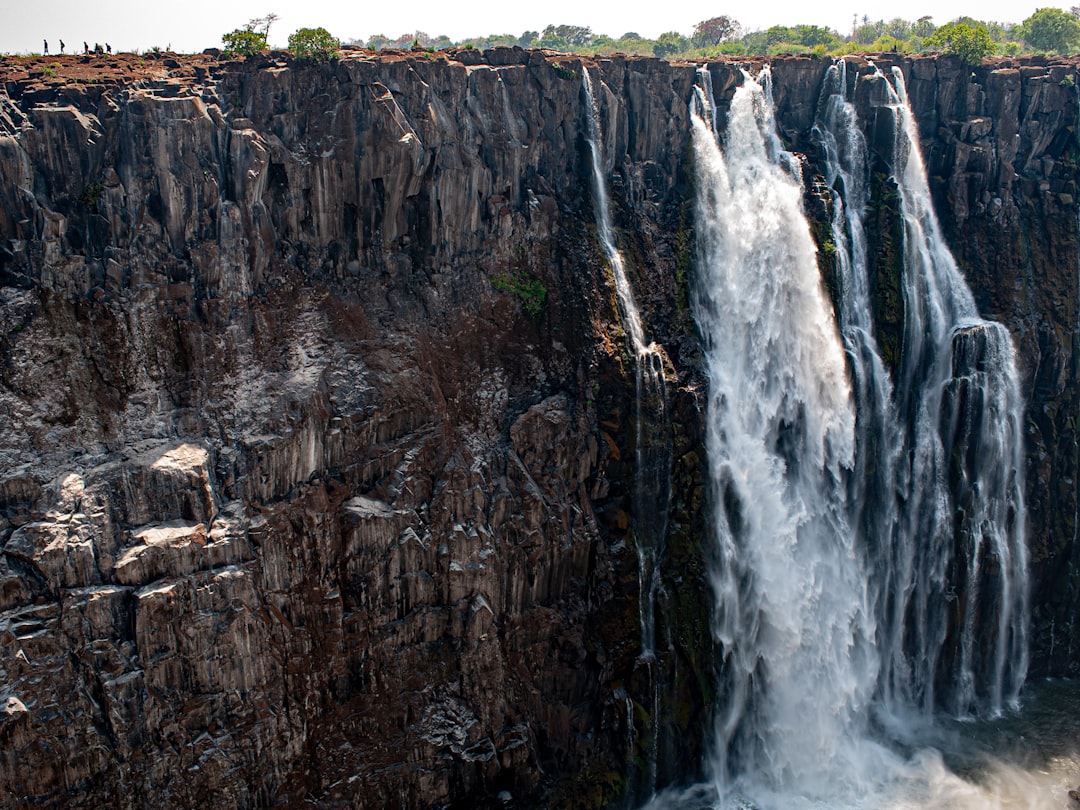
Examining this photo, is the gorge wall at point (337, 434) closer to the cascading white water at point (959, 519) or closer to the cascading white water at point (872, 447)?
the cascading white water at point (872, 447)

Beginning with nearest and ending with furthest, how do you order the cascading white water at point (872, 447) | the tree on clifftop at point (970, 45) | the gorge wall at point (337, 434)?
1. the gorge wall at point (337, 434)
2. the cascading white water at point (872, 447)
3. the tree on clifftop at point (970, 45)

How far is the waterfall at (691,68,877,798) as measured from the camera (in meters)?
31.1

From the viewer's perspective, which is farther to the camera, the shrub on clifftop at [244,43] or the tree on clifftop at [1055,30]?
the tree on clifftop at [1055,30]

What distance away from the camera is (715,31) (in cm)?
6919

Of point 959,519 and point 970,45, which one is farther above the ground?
point 970,45

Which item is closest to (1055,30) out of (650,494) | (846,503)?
(846,503)

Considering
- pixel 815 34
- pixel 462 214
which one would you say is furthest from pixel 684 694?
pixel 815 34

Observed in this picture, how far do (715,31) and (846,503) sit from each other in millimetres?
47383

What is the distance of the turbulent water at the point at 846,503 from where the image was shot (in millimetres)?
31078

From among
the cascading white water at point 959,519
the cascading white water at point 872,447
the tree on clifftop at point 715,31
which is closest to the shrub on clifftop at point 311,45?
the cascading white water at point 872,447

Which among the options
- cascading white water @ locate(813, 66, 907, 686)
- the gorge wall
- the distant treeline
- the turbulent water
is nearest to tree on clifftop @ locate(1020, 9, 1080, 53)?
the distant treeline

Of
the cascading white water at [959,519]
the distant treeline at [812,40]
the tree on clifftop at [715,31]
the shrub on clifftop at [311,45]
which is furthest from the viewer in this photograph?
the tree on clifftop at [715,31]

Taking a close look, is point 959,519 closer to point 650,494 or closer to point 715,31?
point 650,494

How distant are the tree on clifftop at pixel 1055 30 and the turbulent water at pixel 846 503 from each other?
33394 millimetres
